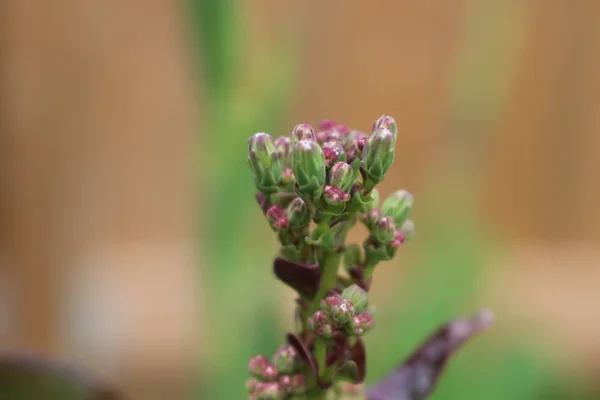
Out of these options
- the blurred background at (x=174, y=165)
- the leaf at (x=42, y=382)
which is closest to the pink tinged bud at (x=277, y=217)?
the leaf at (x=42, y=382)

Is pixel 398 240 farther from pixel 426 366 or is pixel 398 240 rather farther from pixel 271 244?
pixel 271 244

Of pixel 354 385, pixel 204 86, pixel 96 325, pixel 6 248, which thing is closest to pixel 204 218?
pixel 204 86

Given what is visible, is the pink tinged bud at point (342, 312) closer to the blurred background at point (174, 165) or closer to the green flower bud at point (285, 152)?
the green flower bud at point (285, 152)

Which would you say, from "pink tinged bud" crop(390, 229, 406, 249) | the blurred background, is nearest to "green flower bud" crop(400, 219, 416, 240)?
"pink tinged bud" crop(390, 229, 406, 249)

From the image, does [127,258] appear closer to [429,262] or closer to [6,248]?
[6,248]

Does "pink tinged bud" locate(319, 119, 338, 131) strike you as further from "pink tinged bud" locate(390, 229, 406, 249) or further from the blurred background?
the blurred background
